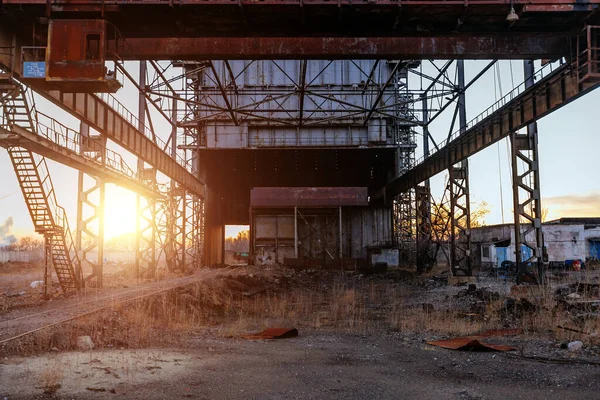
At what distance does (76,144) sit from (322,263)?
19149 mm

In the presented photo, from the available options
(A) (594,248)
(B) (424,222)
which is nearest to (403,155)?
(B) (424,222)

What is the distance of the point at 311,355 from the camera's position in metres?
8.87

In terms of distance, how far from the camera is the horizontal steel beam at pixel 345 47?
36.4 ft

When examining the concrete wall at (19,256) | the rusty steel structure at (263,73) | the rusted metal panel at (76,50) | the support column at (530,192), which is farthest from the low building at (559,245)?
the concrete wall at (19,256)

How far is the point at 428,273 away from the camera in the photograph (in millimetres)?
29031

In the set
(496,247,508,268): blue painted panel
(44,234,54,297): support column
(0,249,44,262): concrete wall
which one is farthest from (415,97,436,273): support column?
(0,249,44,262): concrete wall

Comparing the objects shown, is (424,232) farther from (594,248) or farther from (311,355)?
(311,355)

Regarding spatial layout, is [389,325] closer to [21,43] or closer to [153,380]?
[153,380]

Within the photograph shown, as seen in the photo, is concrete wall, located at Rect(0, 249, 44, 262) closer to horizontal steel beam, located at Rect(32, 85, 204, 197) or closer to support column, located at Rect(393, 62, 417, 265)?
horizontal steel beam, located at Rect(32, 85, 204, 197)

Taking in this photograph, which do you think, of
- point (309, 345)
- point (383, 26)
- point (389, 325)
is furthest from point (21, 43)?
point (389, 325)

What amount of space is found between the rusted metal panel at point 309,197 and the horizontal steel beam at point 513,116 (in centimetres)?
789

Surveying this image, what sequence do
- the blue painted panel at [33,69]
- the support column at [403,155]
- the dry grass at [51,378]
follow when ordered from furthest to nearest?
1. the support column at [403,155]
2. the blue painted panel at [33,69]
3. the dry grass at [51,378]

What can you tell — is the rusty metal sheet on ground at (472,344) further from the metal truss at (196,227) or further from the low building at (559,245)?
the metal truss at (196,227)

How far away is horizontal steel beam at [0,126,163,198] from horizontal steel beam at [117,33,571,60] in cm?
543
